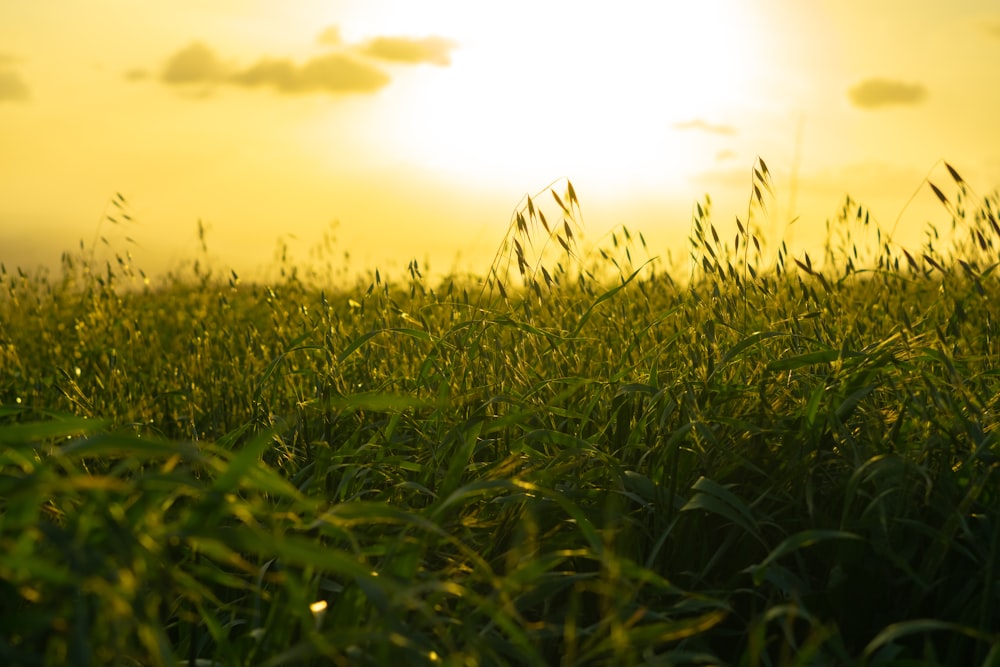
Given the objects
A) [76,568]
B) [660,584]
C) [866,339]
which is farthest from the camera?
[866,339]

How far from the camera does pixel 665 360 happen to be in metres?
2.88

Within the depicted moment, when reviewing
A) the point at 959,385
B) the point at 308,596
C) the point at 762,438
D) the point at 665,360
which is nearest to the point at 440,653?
the point at 308,596

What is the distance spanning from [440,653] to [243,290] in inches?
210

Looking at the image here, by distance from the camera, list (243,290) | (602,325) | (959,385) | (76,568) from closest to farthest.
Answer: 1. (76,568)
2. (959,385)
3. (602,325)
4. (243,290)

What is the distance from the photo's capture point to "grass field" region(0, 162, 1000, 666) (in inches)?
47.3

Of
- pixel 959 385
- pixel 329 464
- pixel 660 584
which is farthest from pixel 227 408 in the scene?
pixel 959 385

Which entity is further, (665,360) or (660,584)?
(665,360)

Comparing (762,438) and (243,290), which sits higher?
(243,290)

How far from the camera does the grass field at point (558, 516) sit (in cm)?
120

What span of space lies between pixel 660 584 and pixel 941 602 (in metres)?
0.61

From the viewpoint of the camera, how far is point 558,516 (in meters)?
1.96

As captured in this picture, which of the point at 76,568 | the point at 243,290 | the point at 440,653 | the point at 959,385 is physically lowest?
the point at 440,653

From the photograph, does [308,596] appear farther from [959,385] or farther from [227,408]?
[227,408]

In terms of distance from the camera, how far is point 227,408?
10.7 feet
